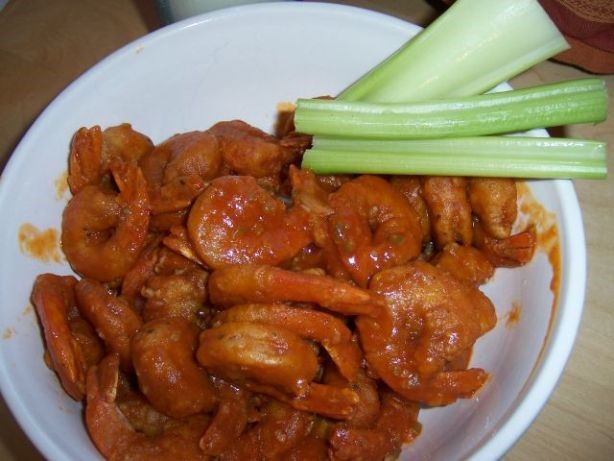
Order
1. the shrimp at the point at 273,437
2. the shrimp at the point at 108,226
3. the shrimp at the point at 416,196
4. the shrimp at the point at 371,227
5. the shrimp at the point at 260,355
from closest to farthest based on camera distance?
1. the shrimp at the point at 260,355
2. the shrimp at the point at 273,437
3. the shrimp at the point at 371,227
4. the shrimp at the point at 108,226
5. the shrimp at the point at 416,196

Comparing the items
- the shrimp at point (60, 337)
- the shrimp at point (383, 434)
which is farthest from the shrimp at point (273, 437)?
the shrimp at point (60, 337)

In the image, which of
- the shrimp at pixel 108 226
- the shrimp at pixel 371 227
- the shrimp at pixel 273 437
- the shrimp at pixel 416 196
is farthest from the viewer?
the shrimp at pixel 416 196

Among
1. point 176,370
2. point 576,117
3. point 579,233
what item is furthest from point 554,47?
point 176,370

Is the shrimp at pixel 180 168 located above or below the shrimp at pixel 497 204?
above

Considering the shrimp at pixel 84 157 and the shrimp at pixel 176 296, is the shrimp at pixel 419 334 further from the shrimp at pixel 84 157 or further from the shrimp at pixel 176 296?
the shrimp at pixel 84 157

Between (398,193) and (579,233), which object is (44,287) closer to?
(398,193)

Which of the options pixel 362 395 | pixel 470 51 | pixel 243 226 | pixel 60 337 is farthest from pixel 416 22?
pixel 60 337

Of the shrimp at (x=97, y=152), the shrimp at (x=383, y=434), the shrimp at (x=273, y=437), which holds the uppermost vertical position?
the shrimp at (x=97, y=152)
